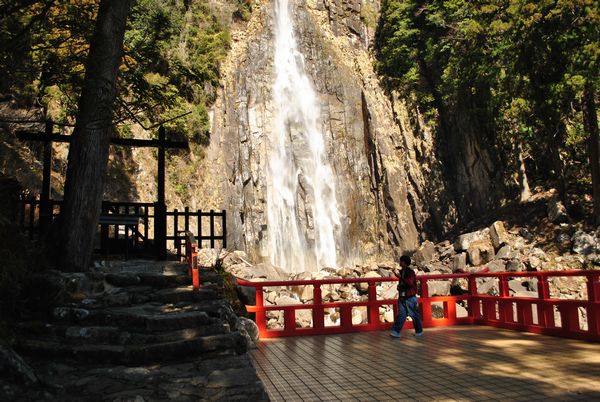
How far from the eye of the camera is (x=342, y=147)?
26.4m

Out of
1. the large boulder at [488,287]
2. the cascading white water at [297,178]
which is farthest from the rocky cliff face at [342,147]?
the large boulder at [488,287]

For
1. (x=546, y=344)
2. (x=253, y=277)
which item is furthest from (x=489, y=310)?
(x=253, y=277)

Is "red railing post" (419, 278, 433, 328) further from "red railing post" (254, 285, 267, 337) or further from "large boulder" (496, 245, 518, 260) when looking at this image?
"large boulder" (496, 245, 518, 260)

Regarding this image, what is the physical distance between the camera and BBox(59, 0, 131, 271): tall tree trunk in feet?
22.9

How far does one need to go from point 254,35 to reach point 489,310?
74.7 ft

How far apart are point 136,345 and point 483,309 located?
21.7 ft

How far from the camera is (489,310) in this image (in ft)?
28.3

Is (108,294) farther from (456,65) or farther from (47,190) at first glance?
(456,65)

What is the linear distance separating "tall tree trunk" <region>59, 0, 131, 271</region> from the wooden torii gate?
66 centimetres

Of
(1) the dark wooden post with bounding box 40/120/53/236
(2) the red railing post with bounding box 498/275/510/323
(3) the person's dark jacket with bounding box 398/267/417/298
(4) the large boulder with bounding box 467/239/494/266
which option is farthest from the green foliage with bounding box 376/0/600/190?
(1) the dark wooden post with bounding box 40/120/53/236

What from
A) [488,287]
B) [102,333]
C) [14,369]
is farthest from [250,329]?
[488,287]

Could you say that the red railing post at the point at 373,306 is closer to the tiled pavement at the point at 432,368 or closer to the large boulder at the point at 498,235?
the tiled pavement at the point at 432,368

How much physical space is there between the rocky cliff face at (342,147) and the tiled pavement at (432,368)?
1515cm

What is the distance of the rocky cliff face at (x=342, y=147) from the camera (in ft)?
74.9
